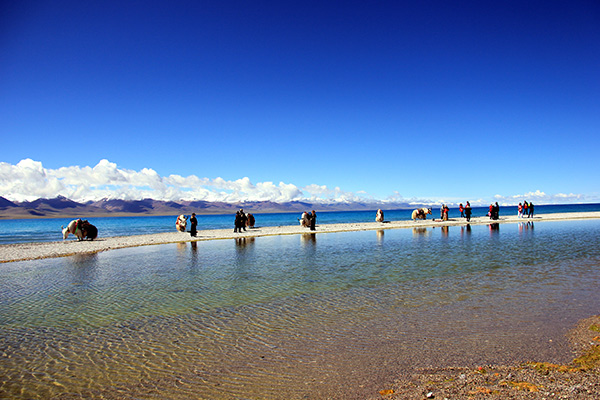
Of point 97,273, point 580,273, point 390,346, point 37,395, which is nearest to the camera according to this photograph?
point 37,395

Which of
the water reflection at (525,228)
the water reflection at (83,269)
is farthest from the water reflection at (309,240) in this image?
the water reflection at (525,228)

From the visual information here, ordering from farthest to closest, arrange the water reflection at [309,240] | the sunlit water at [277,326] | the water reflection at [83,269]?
the water reflection at [309,240] < the water reflection at [83,269] < the sunlit water at [277,326]

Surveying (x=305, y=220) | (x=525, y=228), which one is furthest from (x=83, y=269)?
(x=525, y=228)

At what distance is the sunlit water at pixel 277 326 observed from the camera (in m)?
5.76

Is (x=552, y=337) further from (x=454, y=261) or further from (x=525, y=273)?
(x=454, y=261)

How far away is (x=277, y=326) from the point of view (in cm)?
821

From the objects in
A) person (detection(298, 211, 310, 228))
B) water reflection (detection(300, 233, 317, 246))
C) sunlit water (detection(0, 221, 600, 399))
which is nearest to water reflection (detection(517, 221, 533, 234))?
water reflection (detection(300, 233, 317, 246))

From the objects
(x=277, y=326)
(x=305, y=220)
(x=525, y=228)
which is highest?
(x=305, y=220)

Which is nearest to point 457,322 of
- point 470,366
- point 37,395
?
point 470,366

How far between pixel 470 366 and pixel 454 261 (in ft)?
39.0

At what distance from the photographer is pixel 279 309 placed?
31.4 feet

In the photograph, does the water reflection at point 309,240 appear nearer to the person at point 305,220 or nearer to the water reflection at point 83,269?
the person at point 305,220

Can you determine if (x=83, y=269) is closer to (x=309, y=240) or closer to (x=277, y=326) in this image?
(x=277, y=326)

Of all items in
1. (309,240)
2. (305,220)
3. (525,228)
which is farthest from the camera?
(305,220)
